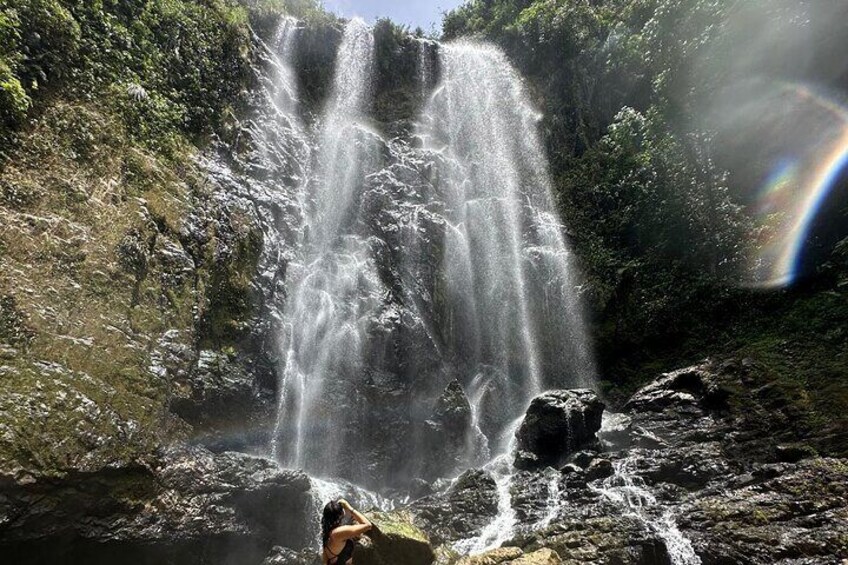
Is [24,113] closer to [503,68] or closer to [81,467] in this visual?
[81,467]

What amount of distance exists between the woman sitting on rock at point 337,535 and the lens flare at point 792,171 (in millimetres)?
16374

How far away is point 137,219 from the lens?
11.7m

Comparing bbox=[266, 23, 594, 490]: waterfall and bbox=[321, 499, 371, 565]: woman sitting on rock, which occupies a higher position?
bbox=[266, 23, 594, 490]: waterfall

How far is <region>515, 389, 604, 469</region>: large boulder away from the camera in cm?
1318

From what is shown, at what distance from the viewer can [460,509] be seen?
433 inches

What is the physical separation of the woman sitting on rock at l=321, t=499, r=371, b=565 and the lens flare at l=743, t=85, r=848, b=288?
16.4 metres

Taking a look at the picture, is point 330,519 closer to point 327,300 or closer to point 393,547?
point 393,547

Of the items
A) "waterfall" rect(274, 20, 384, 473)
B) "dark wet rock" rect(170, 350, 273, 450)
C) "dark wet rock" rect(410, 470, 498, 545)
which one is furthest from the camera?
"waterfall" rect(274, 20, 384, 473)

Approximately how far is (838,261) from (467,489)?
13199 millimetres

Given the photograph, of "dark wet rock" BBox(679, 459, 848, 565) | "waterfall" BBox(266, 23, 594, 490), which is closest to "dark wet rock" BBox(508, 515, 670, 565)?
"dark wet rock" BBox(679, 459, 848, 565)

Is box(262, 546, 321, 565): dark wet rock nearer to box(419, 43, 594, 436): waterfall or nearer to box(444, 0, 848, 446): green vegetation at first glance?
box(419, 43, 594, 436): waterfall

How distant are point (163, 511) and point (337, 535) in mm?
5574

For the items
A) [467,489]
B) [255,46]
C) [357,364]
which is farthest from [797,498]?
[255,46]

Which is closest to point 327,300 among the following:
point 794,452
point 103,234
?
point 103,234
